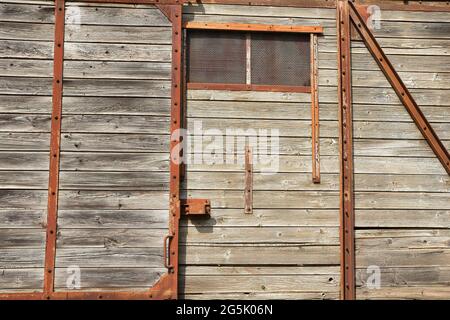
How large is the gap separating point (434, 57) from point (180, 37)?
2.44 m

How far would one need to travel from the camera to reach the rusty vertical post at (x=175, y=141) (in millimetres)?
4797

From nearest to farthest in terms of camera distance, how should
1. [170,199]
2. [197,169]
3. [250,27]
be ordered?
[170,199], [197,169], [250,27]

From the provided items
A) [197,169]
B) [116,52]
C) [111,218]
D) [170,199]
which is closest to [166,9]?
[116,52]

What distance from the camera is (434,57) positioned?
5.29m

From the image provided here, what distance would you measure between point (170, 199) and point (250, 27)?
1.78 m

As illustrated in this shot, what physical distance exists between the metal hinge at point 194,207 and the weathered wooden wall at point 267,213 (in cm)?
8

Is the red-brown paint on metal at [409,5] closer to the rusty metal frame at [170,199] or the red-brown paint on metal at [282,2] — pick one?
the red-brown paint on metal at [282,2]

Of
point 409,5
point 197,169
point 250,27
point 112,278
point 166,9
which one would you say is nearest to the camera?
point 112,278

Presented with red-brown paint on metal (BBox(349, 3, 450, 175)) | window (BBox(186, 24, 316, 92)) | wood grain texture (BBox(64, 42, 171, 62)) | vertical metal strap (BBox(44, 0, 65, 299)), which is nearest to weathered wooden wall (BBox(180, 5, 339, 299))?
window (BBox(186, 24, 316, 92))

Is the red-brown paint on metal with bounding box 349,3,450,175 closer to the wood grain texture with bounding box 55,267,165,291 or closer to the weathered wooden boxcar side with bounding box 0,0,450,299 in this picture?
the weathered wooden boxcar side with bounding box 0,0,450,299

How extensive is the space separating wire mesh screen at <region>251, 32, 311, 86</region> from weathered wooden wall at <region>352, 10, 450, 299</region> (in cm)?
48

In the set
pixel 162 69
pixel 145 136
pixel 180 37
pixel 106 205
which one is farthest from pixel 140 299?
pixel 180 37

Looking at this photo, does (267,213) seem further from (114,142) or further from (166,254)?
(114,142)

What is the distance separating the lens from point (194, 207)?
16.1 ft
